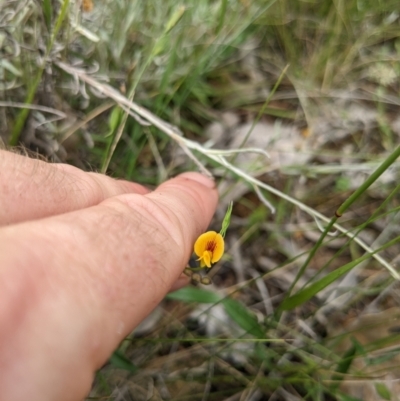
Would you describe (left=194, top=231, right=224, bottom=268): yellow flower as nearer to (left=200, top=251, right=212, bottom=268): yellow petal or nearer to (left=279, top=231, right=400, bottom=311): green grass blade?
(left=200, top=251, right=212, bottom=268): yellow petal

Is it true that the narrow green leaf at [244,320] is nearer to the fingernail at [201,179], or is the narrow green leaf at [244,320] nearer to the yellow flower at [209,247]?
the yellow flower at [209,247]

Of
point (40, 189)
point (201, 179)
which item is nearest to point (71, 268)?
point (40, 189)

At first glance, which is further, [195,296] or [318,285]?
[195,296]

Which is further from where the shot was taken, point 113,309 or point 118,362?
point 118,362

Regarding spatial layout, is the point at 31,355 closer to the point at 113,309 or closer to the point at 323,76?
the point at 113,309

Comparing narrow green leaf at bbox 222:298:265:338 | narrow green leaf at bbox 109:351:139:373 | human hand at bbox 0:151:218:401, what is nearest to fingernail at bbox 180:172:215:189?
human hand at bbox 0:151:218:401

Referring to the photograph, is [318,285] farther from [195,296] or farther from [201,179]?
[201,179]

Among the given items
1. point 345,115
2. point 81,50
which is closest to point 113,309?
point 81,50
